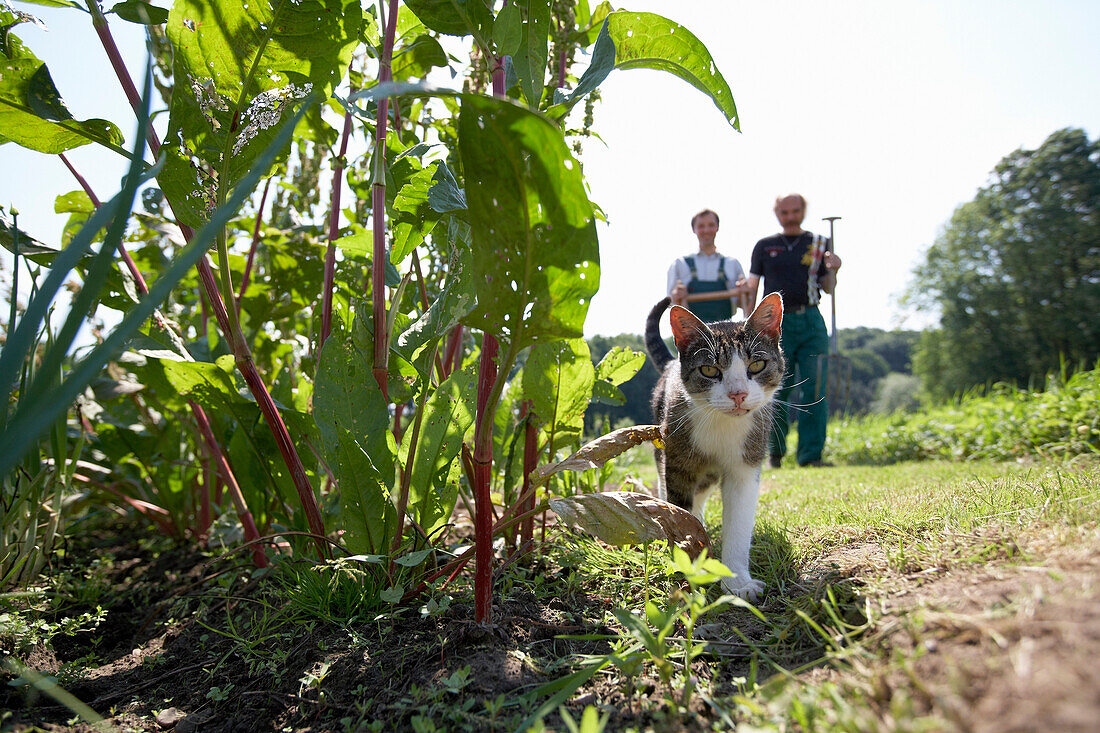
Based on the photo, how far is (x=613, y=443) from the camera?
1.35 m

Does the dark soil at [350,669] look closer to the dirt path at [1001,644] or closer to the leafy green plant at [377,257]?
the leafy green plant at [377,257]

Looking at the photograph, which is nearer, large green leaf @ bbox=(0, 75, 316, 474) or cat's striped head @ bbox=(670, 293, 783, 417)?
large green leaf @ bbox=(0, 75, 316, 474)

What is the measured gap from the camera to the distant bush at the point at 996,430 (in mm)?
3766

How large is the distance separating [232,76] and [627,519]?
133cm

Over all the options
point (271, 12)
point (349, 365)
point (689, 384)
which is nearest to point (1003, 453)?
point (689, 384)

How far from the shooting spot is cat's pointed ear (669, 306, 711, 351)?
1.90 m

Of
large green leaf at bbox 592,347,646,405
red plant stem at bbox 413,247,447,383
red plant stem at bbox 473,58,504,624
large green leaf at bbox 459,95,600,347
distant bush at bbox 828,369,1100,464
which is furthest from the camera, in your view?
distant bush at bbox 828,369,1100,464

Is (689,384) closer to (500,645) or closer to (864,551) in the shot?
(864,551)

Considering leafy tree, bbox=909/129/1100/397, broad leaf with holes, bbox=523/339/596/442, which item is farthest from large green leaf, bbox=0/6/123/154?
leafy tree, bbox=909/129/1100/397

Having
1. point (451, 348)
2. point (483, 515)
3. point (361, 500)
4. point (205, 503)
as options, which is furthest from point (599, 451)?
point (205, 503)

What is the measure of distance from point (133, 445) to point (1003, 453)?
18.1ft

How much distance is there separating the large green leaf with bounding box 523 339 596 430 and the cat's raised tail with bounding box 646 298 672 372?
1226 millimetres

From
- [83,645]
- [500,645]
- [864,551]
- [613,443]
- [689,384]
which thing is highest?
[689,384]

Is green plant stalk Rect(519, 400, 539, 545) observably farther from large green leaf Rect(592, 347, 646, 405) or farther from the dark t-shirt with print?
the dark t-shirt with print
